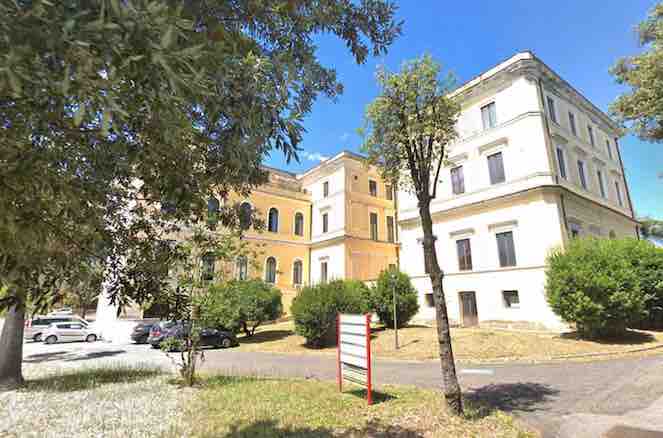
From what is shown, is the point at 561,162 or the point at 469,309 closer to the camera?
the point at 561,162

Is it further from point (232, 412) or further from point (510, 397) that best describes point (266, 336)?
point (510, 397)

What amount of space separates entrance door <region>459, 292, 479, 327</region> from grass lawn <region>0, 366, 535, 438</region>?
14739 mm

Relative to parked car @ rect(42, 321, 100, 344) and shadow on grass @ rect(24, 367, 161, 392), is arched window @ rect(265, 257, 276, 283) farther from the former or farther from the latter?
shadow on grass @ rect(24, 367, 161, 392)

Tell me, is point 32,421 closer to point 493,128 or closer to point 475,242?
point 475,242

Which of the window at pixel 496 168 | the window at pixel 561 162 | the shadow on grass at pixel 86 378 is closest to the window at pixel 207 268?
the shadow on grass at pixel 86 378

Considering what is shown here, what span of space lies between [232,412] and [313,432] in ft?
6.42

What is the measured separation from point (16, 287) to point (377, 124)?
6.57 metres

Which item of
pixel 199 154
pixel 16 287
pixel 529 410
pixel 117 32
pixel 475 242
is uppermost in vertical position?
pixel 475 242

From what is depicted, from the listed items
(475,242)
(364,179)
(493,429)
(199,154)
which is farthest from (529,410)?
(364,179)

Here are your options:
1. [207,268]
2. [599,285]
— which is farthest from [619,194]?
[207,268]

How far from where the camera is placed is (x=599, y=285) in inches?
539

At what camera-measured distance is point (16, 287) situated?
7.41 feet

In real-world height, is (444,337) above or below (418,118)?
below

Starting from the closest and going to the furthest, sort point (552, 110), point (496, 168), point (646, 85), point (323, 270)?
point (646, 85)
point (496, 168)
point (552, 110)
point (323, 270)
